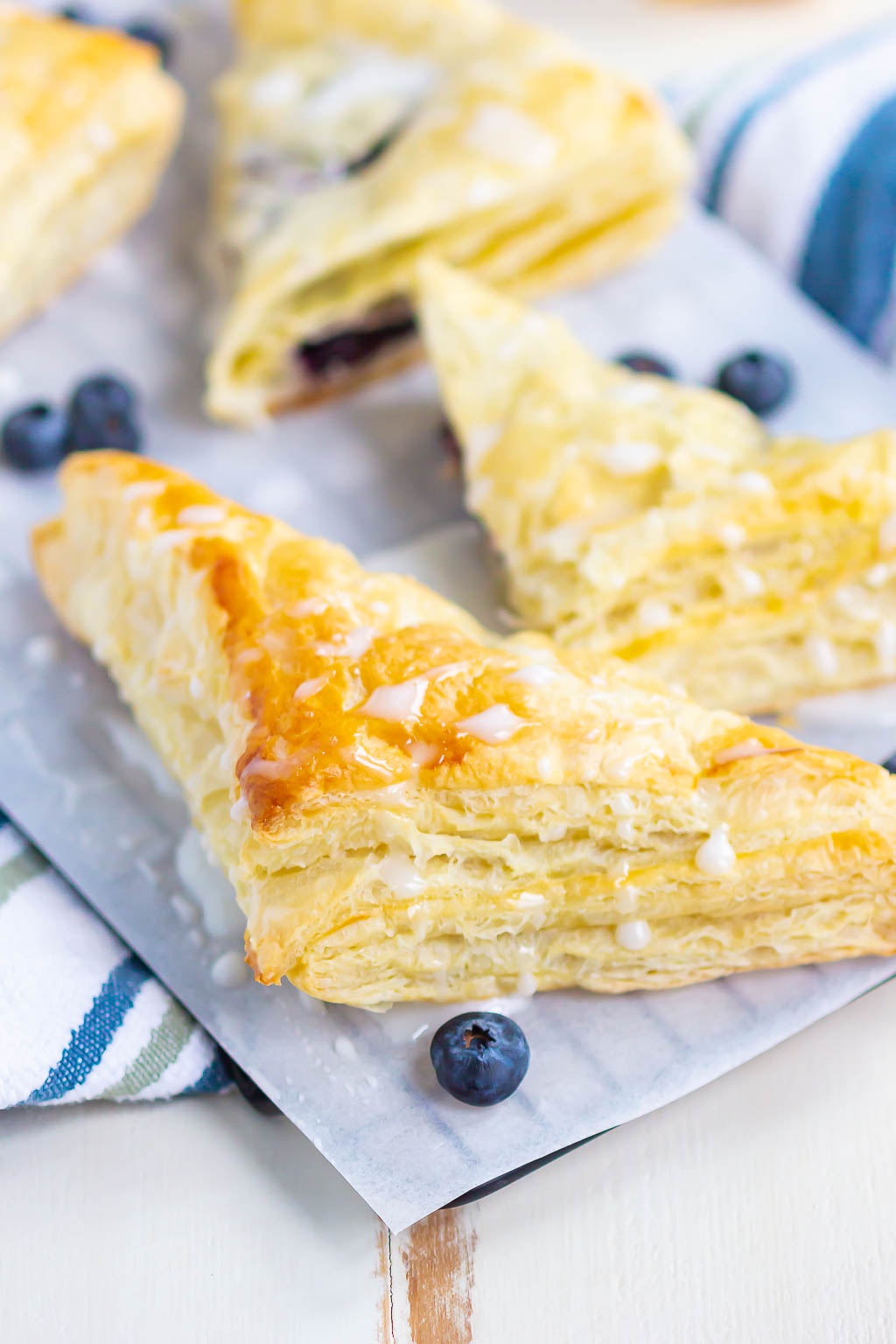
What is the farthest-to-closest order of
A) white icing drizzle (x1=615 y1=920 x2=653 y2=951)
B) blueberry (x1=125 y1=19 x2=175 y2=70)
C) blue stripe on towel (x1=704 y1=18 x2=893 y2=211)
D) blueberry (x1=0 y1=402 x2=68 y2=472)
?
blueberry (x1=125 y1=19 x2=175 y2=70) < blue stripe on towel (x1=704 y1=18 x2=893 y2=211) < blueberry (x1=0 y1=402 x2=68 y2=472) < white icing drizzle (x1=615 y1=920 x2=653 y2=951)

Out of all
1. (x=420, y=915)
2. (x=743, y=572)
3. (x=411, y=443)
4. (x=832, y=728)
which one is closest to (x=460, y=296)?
(x=411, y=443)

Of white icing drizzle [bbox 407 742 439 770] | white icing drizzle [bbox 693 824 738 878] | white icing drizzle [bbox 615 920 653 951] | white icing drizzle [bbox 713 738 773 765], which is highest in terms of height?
white icing drizzle [bbox 407 742 439 770]

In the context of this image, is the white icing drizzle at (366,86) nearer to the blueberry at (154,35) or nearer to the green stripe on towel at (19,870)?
the blueberry at (154,35)

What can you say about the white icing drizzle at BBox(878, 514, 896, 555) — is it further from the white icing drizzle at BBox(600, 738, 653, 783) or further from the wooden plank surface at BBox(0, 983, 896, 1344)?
the wooden plank surface at BBox(0, 983, 896, 1344)

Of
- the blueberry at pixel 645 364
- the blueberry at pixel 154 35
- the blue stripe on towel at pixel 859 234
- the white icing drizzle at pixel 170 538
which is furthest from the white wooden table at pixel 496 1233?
the blueberry at pixel 154 35

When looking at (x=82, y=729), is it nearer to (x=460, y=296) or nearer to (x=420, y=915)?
(x=420, y=915)

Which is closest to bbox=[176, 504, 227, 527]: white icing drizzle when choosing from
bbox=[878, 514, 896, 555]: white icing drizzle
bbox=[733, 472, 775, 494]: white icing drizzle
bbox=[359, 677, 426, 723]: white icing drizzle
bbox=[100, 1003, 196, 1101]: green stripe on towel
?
bbox=[359, 677, 426, 723]: white icing drizzle
